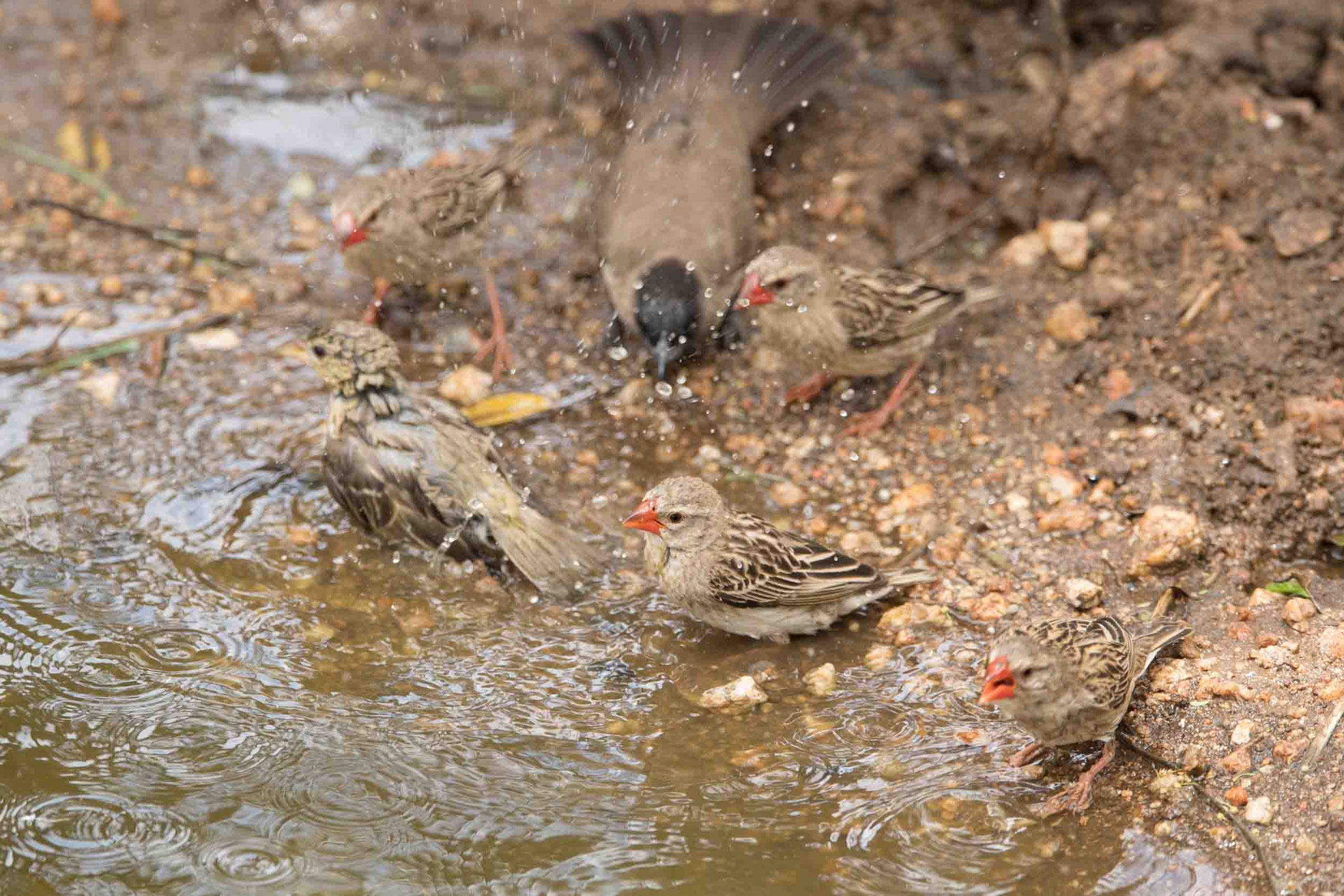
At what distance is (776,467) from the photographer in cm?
570

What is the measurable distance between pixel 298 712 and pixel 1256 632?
124 inches

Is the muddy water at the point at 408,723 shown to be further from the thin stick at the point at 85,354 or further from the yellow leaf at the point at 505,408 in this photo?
the thin stick at the point at 85,354

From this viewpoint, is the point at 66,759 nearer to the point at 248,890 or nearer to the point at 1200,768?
the point at 248,890

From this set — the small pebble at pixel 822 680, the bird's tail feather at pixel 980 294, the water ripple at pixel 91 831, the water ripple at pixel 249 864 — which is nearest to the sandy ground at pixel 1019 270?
the bird's tail feather at pixel 980 294

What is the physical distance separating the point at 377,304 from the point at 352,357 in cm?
109

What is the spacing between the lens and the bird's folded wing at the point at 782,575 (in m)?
4.60

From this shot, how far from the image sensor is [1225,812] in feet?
12.5

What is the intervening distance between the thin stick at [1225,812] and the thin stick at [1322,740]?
27 centimetres

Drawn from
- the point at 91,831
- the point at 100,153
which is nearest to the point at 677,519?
the point at 91,831

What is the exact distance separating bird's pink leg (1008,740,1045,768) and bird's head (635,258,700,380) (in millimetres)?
2368

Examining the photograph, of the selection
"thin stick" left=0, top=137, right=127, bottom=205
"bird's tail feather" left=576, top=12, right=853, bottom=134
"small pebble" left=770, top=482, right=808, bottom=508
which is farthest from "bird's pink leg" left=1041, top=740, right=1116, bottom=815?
→ "thin stick" left=0, top=137, right=127, bottom=205

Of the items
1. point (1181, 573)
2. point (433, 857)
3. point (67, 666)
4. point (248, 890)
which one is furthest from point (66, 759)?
point (1181, 573)

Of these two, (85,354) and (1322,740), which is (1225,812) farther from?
(85,354)

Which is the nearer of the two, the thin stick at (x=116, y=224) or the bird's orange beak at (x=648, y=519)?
the bird's orange beak at (x=648, y=519)
